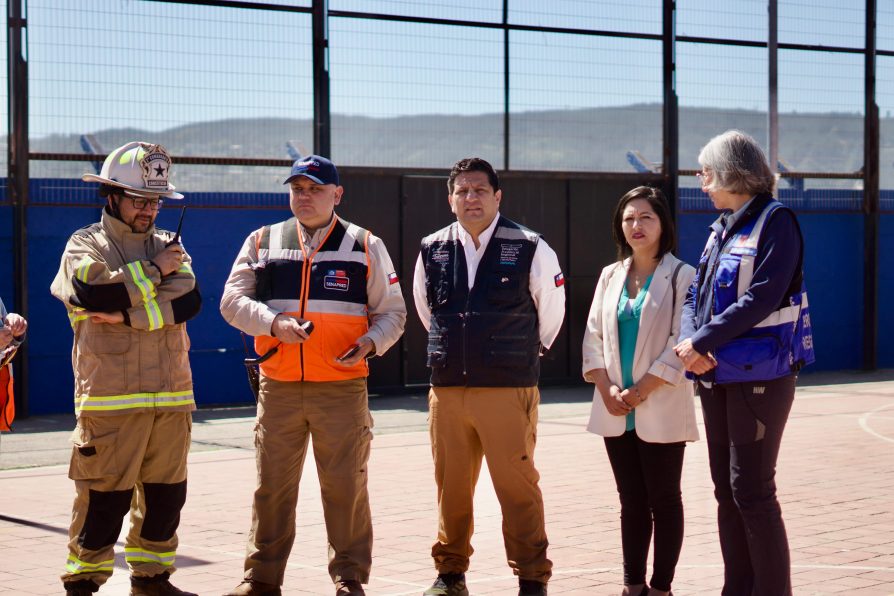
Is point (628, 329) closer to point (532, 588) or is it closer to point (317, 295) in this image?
point (532, 588)

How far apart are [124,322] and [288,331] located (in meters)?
0.73

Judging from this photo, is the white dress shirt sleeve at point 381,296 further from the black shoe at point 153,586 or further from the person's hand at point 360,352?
the black shoe at point 153,586

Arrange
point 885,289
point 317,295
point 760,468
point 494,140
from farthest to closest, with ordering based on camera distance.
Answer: point 885,289, point 494,140, point 317,295, point 760,468

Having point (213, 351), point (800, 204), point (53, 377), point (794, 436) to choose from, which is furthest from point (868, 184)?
point (53, 377)

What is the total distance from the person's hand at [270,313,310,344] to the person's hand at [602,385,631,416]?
1398mm

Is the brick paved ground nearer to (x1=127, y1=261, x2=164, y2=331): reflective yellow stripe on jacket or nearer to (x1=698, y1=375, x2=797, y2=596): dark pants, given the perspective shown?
(x1=698, y1=375, x2=797, y2=596): dark pants

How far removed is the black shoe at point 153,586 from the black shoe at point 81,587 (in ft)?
0.77

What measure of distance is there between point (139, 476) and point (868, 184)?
1583 cm

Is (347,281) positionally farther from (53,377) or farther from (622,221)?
(53,377)

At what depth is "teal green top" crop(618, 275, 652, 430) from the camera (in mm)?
6004

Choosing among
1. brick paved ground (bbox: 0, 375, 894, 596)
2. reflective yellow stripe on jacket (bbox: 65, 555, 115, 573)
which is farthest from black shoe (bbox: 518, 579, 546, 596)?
reflective yellow stripe on jacket (bbox: 65, 555, 115, 573)

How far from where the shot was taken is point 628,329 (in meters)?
6.04

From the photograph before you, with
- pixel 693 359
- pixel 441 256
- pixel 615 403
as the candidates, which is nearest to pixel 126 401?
pixel 441 256

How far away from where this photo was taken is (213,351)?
14.9m
